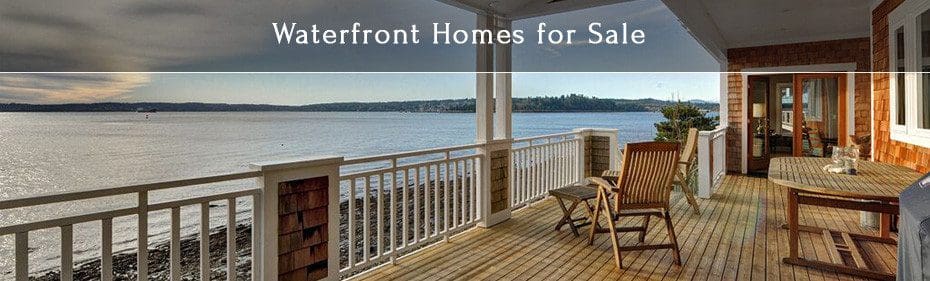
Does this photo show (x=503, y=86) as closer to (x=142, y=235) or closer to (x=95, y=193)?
(x=142, y=235)

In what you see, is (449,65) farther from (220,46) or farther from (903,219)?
(903,219)

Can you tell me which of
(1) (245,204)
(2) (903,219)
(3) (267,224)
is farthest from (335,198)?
(1) (245,204)

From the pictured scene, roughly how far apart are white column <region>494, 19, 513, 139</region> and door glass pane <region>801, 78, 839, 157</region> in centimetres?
629

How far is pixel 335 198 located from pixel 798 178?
315 cm

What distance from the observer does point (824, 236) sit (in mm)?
3814

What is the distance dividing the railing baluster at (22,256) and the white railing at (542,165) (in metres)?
3.83

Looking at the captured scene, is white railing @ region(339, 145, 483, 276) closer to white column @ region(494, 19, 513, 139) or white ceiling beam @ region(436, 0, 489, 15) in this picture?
white column @ region(494, 19, 513, 139)

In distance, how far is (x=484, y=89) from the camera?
4.43 metres

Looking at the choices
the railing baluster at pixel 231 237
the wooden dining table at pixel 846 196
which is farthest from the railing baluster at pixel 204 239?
the wooden dining table at pixel 846 196

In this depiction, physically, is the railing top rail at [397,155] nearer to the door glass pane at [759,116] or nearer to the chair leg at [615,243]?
the chair leg at [615,243]

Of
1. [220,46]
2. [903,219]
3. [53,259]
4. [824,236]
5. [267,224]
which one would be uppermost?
[220,46]

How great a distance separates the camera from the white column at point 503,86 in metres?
4.54

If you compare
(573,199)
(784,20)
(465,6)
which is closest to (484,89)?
(465,6)

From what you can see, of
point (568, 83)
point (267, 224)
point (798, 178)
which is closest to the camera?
point (267, 224)
